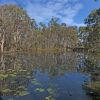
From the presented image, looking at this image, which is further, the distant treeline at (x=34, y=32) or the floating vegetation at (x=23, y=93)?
the distant treeline at (x=34, y=32)

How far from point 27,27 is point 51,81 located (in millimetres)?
66985

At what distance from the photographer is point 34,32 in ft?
332

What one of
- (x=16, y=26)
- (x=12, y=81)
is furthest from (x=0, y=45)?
(x=12, y=81)

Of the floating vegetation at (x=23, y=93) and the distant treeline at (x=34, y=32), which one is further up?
the distant treeline at (x=34, y=32)

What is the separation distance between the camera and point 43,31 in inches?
4397

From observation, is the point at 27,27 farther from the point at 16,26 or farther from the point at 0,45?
the point at 0,45

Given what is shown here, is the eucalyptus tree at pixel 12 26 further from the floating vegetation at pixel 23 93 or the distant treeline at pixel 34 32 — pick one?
the floating vegetation at pixel 23 93

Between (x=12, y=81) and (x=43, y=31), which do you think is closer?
(x=12, y=81)

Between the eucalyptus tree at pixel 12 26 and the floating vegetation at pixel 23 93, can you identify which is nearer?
the floating vegetation at pixel 23 93

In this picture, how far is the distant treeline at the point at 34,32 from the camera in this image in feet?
245

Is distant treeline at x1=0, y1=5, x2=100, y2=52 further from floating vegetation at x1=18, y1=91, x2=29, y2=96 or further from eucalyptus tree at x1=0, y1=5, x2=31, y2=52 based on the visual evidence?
floating vegetation at x1=18, y1=91, x2=29, y2=96

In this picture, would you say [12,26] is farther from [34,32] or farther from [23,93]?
[23,93]

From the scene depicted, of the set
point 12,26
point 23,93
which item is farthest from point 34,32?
point 23,93

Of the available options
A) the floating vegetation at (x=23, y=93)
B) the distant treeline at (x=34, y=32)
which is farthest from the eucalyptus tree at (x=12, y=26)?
the floating vegetation at (x=23, y=93)
